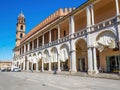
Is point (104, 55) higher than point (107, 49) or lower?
lower

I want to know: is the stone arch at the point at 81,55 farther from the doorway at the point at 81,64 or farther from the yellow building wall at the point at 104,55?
the yellow building wall at the point at 104,55

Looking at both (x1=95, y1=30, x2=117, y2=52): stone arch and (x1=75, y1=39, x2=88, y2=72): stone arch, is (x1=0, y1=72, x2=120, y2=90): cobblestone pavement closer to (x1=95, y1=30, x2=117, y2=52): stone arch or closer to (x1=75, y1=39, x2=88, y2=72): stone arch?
(x1=95, y1=30, x2=117, y2=52): stone arch

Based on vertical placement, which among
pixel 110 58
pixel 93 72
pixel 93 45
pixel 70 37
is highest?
pixel 70 37

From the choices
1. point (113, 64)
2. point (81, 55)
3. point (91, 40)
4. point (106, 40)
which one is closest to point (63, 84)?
point (106, 40)

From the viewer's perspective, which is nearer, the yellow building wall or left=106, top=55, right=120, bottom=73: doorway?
left=106, top=55, right=120, bottom=73: doorway

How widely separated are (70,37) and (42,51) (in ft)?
38.9

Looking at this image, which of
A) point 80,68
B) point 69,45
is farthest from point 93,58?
point 80,68

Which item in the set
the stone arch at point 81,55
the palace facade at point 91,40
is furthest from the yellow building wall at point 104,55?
the stone arch at point 81,55

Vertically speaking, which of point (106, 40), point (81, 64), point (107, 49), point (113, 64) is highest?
point (106, 40)

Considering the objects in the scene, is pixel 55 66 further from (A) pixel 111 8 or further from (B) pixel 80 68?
(A) pixel 111 8

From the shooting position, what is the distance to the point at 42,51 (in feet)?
122

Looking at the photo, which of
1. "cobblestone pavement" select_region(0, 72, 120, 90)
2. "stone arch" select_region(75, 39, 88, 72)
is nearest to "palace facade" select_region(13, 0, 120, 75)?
"stone arch" select_region(75, 39, 88, 72)

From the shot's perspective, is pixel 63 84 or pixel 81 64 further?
pixel 81 64

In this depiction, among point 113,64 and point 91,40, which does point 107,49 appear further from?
point 91,40
